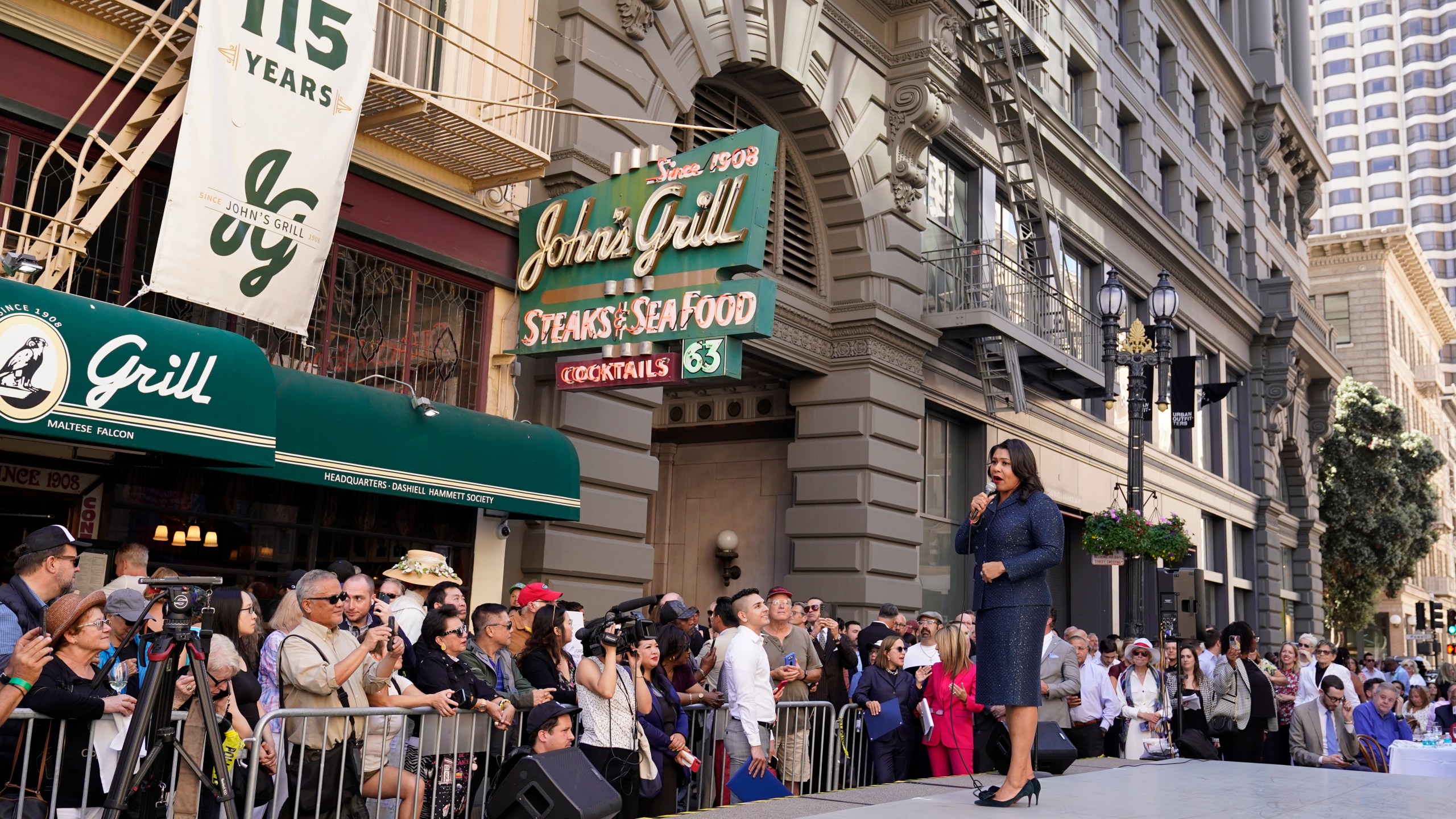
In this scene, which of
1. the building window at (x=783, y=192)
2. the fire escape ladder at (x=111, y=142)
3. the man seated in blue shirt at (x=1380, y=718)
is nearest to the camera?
the fire escape ladder at (x=111, y=142)

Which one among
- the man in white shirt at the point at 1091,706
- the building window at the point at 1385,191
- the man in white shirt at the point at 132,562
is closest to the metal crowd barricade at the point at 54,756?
the man in white shirt at the point at 132,562

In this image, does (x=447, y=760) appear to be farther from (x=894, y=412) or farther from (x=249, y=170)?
(x=894, y=412)

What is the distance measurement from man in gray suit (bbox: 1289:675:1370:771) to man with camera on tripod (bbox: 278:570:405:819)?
1183 centimetres

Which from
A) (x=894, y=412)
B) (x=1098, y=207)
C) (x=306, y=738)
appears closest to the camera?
(x=306, y=738)

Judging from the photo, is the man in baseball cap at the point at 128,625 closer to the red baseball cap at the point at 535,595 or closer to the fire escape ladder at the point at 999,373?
the red baseball cap at the point at 535,595

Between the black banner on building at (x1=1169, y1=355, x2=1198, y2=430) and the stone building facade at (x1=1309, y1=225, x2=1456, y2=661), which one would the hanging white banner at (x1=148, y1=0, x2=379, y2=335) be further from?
the stone building facade at (x1=1309, y1=225, x2=1456, y2=661)

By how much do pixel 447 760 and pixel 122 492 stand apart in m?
4.21

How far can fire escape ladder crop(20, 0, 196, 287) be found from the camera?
923 cm

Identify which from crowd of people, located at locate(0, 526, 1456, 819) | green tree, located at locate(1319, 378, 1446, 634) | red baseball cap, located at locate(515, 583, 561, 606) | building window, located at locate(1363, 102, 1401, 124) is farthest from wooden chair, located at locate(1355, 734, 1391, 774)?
building window, located at locate(1363, 102, 1401, 124)

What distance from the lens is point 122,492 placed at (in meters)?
10.0

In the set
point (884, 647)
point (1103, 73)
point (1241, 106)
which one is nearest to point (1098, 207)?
point (1103, 73)

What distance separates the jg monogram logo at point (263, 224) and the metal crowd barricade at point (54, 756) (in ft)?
15.8

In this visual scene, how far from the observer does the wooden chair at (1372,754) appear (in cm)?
1422

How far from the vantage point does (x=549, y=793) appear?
6.46 meters
